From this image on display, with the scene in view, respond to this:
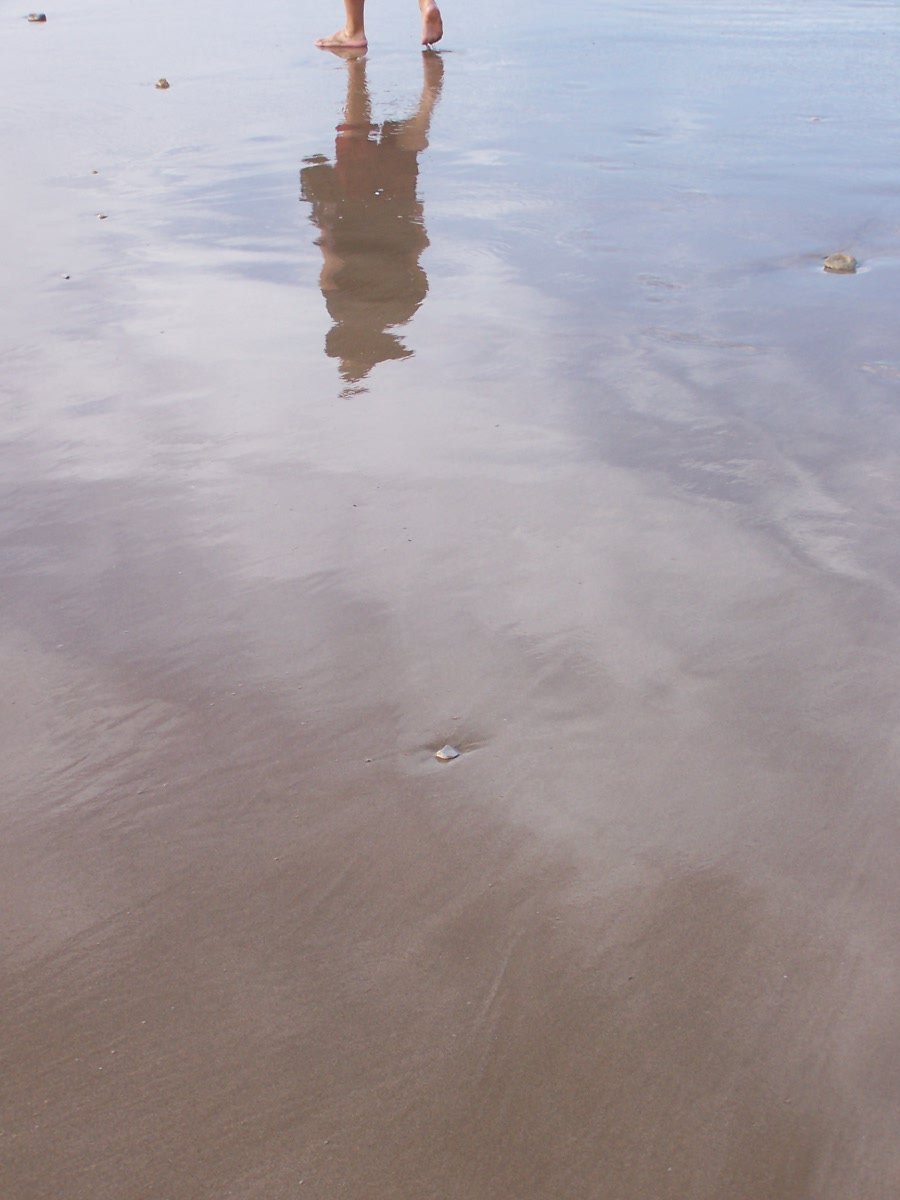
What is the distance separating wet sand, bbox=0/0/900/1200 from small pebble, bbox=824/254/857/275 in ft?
0.25

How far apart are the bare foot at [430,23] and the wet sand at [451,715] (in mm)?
4573

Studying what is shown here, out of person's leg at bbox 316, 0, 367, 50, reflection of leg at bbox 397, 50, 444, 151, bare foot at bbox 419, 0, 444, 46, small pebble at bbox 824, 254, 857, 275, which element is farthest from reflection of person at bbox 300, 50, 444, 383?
person's leg at bbox 316, 0, 367, 50

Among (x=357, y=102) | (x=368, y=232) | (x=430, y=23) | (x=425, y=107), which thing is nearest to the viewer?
(x=368, y=232)

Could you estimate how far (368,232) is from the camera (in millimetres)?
4461

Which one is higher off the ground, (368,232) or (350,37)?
(350,37)

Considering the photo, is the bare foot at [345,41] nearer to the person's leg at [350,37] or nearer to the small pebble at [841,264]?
the person's leg at [350,37]

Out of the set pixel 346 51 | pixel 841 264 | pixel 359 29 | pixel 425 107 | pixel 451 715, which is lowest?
pixel 451 715

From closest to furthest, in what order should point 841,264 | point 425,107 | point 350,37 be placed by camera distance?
point 841,264
point 425,107
point 350,37

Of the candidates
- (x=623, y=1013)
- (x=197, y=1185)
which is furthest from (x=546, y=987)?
(x=197, y=1185)

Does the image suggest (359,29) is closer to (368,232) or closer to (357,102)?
(357,102)

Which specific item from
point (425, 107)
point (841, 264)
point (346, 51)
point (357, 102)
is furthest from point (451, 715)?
point (346, 51)

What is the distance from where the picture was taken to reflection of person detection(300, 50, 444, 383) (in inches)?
138

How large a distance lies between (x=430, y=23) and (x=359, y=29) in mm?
599

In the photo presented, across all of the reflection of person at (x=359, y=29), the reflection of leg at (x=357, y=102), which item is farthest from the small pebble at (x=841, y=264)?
the reflection of person at (x=359, y=29)
